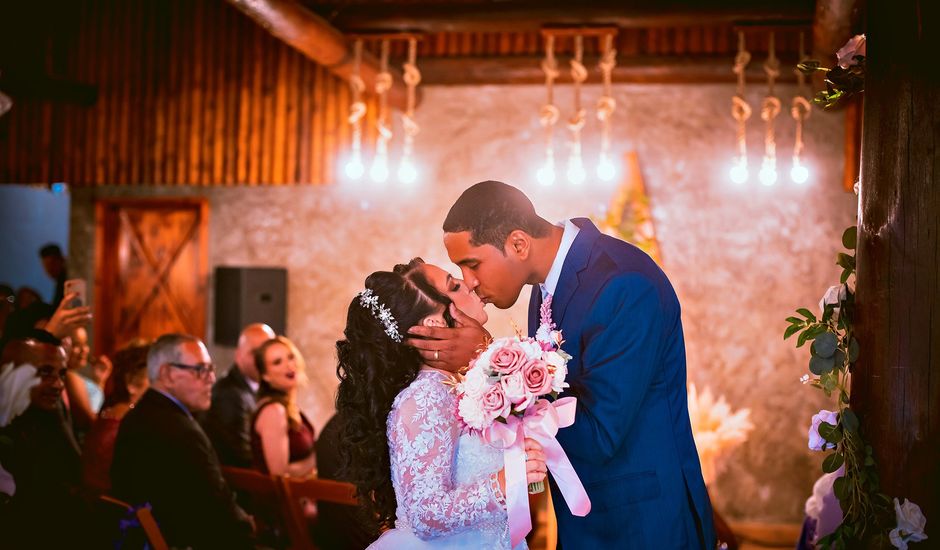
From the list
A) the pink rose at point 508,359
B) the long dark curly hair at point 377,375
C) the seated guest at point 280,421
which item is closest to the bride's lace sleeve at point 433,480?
the long dark curly hair at point 377,375

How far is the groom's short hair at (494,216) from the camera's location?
104 inches

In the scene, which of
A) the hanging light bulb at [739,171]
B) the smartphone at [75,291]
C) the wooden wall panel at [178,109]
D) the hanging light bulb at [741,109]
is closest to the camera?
the smartphone at [75,291]

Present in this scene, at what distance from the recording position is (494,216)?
265 cm

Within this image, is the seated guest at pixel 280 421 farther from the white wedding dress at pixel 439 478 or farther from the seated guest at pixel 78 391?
the white wedding dress at pixel 439 478

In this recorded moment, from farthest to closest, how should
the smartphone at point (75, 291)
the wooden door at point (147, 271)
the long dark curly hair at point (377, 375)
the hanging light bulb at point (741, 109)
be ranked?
the wooden door at point (147, 271) < the hanging light bulb at point (741, 109) < the smartphone at point (75, 291) < the long dark curly hair at point (377, 375)

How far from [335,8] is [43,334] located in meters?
2.94

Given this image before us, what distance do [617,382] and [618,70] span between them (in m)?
5.03

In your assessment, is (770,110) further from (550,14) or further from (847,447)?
(847,447)

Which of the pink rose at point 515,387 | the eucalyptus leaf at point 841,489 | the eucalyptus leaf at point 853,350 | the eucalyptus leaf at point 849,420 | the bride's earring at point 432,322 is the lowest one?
the eucalyptus leaf at point 841,489

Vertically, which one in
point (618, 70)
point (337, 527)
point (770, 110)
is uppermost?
point (618, 70)

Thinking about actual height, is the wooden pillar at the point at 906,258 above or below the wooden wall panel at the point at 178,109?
below

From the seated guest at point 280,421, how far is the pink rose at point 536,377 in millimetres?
2787

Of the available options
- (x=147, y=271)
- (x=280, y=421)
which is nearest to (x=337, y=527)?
(x=280, y=421)

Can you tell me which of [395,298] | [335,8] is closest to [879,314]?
[395,298]
